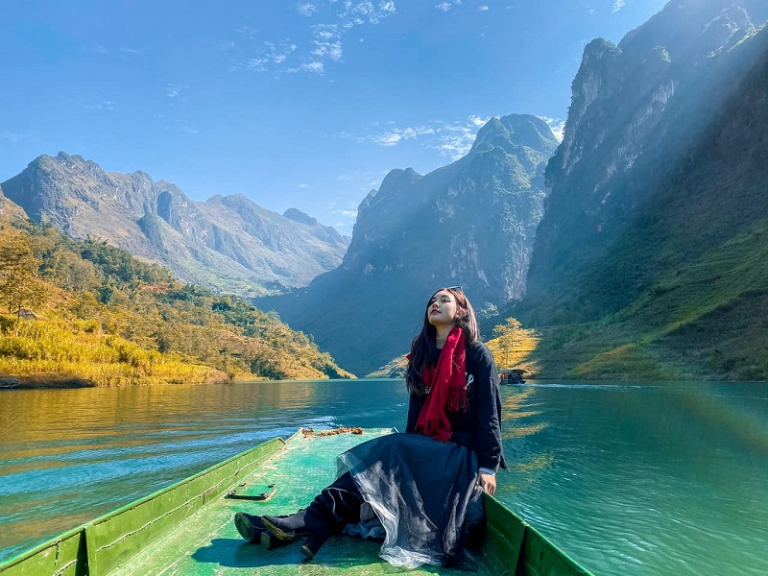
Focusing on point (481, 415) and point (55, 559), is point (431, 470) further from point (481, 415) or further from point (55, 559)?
point (55, 559)

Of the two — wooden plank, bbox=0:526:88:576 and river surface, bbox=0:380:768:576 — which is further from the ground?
wooden plank, bbox=0:526:88:576

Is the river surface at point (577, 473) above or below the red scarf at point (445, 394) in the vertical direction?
below

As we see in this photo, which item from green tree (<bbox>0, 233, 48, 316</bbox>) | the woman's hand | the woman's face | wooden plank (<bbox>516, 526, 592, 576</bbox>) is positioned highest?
green tree (<bbox>0, 233, 48, 316</bbox>)

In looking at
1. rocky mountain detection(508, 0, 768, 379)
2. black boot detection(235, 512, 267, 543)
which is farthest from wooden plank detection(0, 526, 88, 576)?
rocky mountain detection(508, 0, 768, 379)

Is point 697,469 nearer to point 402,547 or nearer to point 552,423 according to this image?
point 552,423

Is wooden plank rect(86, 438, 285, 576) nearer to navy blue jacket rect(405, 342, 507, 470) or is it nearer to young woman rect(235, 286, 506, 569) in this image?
young woman rect(235, 286, 506, 569)

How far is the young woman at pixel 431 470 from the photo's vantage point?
12.6 feet

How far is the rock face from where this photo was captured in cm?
13925

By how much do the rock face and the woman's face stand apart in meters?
122

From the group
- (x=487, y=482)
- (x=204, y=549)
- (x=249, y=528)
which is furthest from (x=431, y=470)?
(x=204, y=549)

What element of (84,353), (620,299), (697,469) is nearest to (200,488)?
(697,469)

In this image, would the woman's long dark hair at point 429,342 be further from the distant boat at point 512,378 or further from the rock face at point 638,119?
the rock face at point 638,119

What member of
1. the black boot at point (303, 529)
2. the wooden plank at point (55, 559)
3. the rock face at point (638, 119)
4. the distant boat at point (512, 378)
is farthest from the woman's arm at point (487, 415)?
the rock face at point (638, 119)

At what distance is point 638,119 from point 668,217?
62.8 metres
